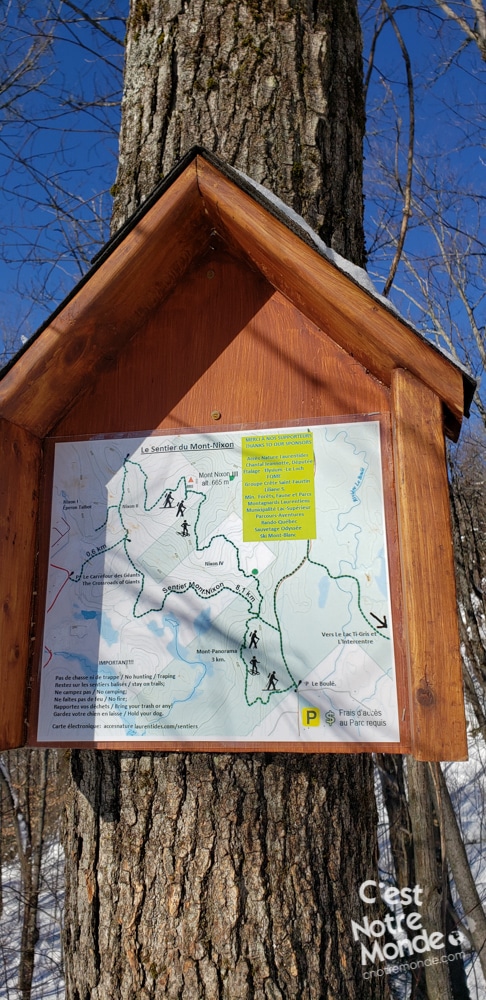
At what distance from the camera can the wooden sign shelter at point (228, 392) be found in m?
1.33

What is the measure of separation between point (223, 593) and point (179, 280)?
80 centimetres

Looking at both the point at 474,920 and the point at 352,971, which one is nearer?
the point at 352,971

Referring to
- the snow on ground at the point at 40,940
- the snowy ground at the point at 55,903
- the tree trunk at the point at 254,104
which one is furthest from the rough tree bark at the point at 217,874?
the snow on ground at the point at 40,940

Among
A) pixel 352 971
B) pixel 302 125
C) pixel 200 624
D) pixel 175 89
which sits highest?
pixel 175 89

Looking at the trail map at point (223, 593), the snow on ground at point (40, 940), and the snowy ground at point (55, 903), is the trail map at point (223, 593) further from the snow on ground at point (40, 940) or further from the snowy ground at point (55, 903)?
the snow on ground at point (40, 940)

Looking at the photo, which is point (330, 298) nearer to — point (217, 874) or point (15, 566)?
point (15, 566)

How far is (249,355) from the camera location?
157cm

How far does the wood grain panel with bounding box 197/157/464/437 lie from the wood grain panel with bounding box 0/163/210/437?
7cm

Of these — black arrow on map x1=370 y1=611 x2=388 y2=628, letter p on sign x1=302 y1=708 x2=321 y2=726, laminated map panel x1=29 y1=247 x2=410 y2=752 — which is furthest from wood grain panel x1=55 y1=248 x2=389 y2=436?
letter p on sign x1=302 y1=708 x2=321 y2=726

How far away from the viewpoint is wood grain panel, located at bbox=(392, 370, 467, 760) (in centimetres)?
123

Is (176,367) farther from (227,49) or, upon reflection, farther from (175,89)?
(227,49)

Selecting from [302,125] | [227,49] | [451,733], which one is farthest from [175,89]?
[451,733]

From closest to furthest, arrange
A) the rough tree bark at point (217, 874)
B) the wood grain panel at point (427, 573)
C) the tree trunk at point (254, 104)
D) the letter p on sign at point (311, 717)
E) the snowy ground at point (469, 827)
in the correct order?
the wood grain panel at point (427, 573) → the letter p on sign at point (311, 717) → the rough tree bark at point (217, 874) → the tree trunk at point (254, 104) → the snowy ground at point (469, 827)

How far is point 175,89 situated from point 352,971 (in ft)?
8.15
